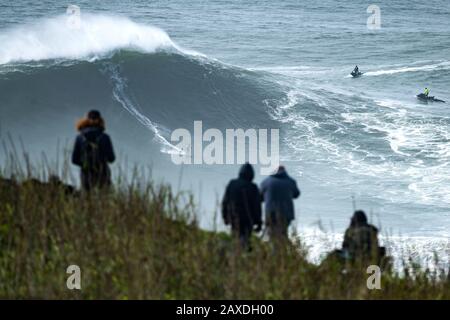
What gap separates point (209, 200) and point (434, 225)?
513 cm

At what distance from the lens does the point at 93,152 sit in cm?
1012

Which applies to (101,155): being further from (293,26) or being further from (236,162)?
(293,26)

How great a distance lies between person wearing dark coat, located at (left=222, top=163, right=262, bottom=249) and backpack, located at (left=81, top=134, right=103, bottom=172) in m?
1.32

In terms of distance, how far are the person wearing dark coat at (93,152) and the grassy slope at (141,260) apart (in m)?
0.33

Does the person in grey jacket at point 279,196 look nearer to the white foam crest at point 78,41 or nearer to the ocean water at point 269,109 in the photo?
the ocean water at point 269,109

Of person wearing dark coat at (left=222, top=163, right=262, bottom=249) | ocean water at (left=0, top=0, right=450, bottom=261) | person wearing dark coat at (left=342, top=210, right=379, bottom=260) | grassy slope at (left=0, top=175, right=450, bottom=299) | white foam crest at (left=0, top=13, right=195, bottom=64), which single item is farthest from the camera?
white foam crest at (left=0, top=13, right=195, bottom=64)

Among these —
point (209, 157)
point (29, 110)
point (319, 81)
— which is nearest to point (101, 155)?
point (209, 157)

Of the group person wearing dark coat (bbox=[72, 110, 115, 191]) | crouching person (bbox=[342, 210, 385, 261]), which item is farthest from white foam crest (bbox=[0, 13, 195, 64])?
crouching person (bbox=[342, 210, 385, 261])

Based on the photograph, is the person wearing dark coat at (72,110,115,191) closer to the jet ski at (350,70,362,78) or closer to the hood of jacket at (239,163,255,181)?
the hood of jacket at (239,163,255,181)

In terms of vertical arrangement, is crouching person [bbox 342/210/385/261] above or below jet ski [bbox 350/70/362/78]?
below

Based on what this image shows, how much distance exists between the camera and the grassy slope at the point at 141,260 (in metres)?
8.93

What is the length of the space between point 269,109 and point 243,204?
23176mm

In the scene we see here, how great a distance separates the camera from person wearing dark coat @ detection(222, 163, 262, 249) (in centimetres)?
987

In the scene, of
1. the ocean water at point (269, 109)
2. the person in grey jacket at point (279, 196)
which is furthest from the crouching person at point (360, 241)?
the ocean water at point (269, 109)
